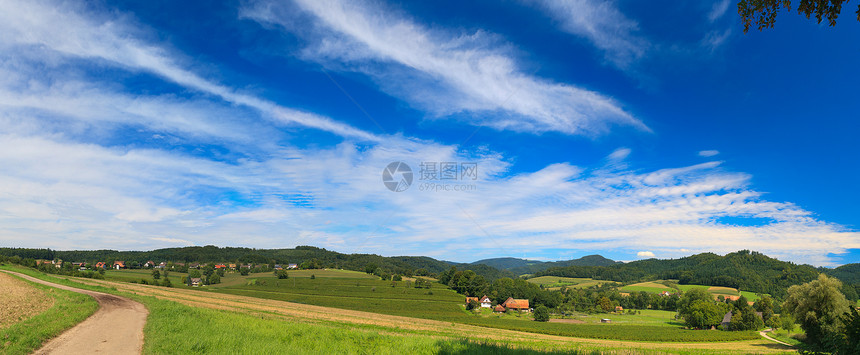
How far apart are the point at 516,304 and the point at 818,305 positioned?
255 ft

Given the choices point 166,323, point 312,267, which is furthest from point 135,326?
point 312,267

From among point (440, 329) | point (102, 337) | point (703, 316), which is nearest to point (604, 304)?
point (703, 316)

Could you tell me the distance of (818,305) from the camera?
46406mm

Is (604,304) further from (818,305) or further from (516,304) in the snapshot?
(818,305)

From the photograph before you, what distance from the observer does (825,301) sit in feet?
150

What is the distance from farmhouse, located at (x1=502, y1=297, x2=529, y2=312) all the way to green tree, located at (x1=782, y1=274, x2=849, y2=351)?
7293 cm

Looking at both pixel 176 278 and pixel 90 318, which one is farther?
pixel 176 278

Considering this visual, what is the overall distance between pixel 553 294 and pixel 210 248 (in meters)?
172

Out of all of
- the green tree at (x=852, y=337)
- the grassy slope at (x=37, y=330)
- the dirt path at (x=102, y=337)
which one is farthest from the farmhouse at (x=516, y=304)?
the green tree at (x=852, y=337)

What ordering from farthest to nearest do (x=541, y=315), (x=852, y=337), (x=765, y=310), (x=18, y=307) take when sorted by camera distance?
1. (x=765, y=310)
2. (x=541, y=315)
3. (x=18, y=307)
4. (x=852, y=337)

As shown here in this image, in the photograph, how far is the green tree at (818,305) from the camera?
44.0 meters

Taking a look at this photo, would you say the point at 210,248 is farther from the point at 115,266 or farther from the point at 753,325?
the point at 753,325

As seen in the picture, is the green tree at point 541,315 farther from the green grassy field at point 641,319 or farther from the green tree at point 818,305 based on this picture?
the green tree at point 818,305

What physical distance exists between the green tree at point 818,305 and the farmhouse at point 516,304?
7293cm
